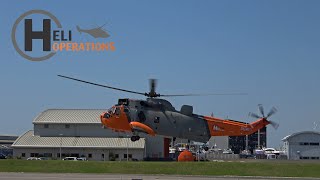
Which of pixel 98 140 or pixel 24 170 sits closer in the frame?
pixel 24 170

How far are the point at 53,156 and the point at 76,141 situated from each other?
15.0 feet

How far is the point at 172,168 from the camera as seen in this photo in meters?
47.6

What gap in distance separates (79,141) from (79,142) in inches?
20.5

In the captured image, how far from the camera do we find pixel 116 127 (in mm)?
52688

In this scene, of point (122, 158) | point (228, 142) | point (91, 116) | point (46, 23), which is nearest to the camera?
point (46, 23)

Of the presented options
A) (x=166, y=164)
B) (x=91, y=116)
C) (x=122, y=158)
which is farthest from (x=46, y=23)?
(x=91, y=116)

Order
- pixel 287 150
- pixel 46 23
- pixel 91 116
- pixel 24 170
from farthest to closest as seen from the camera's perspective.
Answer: pixel 287 150
pixel 91 116
pixel 46 23
pixel 24 170

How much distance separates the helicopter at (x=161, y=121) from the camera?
5244cm

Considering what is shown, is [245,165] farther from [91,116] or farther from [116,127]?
[91,116]

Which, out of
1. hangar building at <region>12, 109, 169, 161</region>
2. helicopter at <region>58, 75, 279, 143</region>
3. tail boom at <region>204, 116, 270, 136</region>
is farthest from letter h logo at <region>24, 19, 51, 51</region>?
hangar building at <region>12, 109, 169, 161</region>

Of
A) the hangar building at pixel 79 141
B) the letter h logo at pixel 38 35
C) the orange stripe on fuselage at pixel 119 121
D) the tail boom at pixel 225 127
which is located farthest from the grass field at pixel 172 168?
the hangar building at pixel 79 141

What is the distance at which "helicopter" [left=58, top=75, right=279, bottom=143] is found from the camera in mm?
52438

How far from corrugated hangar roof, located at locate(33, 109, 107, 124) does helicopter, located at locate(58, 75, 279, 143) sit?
39.9 meters

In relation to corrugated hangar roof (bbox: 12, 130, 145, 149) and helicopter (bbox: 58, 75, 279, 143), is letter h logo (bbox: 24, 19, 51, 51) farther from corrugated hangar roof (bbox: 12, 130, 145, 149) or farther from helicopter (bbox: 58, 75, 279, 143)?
corrugated hangar roof (bbox: 12, 130, 145, 149)
